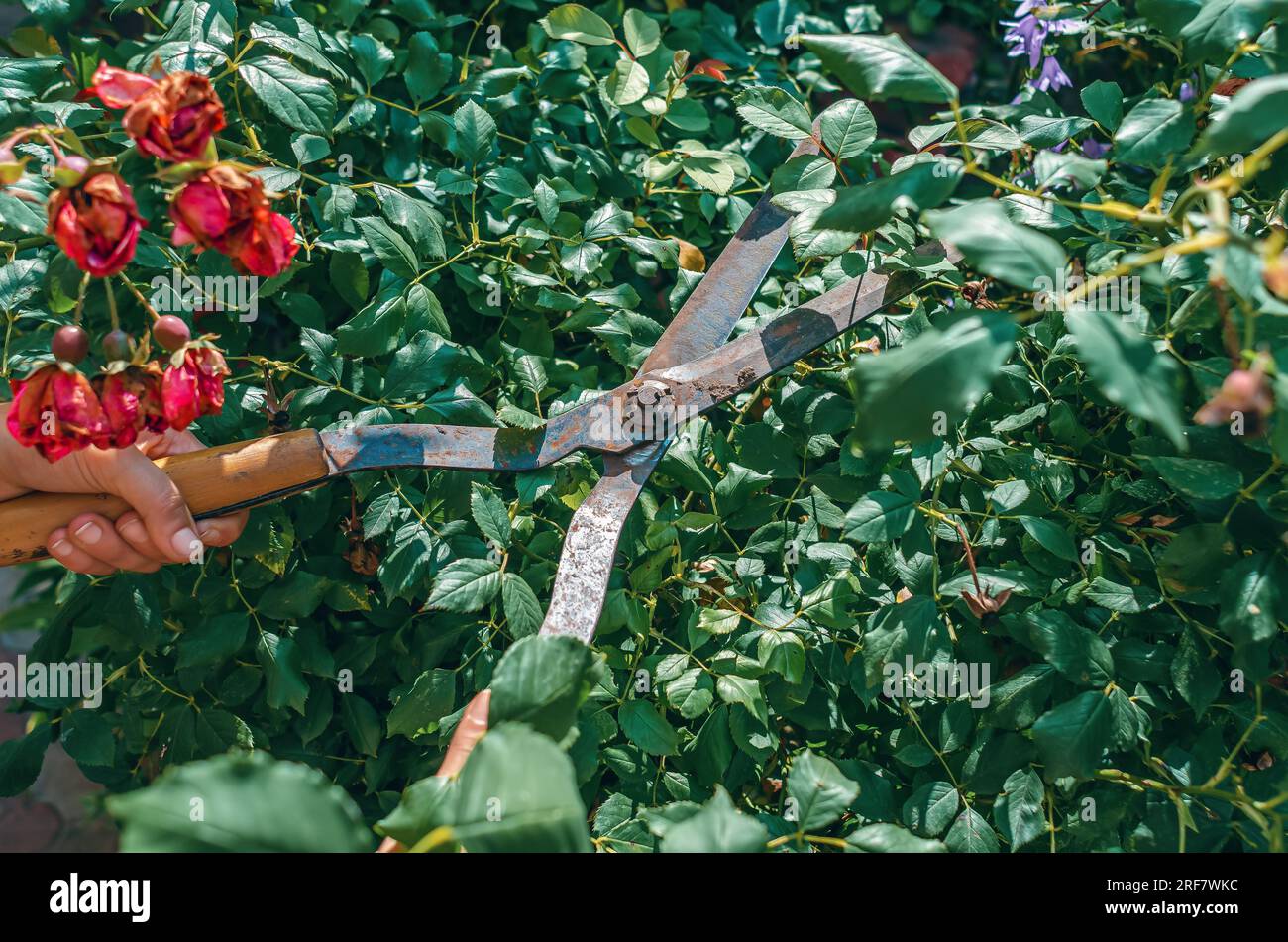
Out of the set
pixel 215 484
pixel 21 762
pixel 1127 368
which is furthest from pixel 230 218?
pixel 21 762

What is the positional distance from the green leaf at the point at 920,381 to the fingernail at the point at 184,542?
27.5 inches

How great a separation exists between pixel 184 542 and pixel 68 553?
0.13 m

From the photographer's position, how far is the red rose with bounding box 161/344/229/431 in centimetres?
84

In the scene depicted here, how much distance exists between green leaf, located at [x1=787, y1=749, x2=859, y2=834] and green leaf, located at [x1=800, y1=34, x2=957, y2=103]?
60 cm

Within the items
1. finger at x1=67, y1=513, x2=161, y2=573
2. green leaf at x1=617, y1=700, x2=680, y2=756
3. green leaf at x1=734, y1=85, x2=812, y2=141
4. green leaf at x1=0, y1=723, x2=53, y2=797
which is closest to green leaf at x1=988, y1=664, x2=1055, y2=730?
green leaf at x1=617, y1=700, x2=680, y2=756

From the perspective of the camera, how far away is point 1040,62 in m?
1.57

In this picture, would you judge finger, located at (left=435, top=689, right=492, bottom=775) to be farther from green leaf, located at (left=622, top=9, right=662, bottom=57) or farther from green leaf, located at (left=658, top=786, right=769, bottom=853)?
green leaf, located at (left=622, top=9, right=662, bottom=57)

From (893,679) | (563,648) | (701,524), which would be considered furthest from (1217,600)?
(563,648)

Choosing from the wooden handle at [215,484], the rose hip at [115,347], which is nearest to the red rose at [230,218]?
the rose hip at [115,347]

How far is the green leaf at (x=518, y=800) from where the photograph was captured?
1.93 feet

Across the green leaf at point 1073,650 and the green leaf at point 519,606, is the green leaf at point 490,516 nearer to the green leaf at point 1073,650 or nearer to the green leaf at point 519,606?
the green leaf at point 519,606

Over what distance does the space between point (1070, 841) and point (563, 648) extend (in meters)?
0.63

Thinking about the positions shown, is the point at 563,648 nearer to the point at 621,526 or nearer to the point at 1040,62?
the point at 621,526
